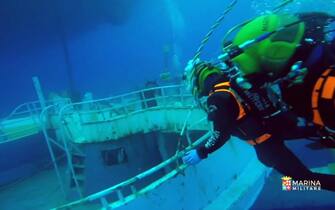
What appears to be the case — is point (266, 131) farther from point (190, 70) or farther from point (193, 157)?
point (190, 70)

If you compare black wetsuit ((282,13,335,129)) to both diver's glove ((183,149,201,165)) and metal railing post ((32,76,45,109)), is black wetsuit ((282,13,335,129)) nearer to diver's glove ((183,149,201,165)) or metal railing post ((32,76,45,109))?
diver's glove ((183,149,201,165))

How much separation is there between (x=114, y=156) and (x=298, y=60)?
915 cm

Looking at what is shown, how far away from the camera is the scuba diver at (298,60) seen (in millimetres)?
2514

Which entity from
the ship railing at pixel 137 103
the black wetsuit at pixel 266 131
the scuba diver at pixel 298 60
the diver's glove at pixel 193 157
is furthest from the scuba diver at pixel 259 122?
the ship railing at pixel 137 103

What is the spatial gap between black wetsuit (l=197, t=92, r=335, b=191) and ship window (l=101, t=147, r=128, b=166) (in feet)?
27.2

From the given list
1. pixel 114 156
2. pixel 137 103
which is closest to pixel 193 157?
pixel 114 156

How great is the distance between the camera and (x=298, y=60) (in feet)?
8.83

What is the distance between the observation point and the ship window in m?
11.0

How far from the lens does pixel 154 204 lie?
6473 millimetres

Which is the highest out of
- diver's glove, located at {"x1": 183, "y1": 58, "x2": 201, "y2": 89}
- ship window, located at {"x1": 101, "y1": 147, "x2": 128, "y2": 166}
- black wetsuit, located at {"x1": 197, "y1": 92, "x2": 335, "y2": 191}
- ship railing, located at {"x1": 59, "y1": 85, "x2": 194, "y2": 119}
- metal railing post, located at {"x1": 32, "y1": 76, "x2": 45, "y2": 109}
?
diver's glove, located at {"x1": 183, "y1": 58, "x2": 201, "y2": 89}

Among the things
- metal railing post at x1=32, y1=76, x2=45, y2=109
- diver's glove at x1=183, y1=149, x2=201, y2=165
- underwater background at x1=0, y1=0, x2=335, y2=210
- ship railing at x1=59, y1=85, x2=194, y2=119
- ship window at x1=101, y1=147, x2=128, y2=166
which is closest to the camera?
diver's glove at x1=183, y1=149, x2=201, y2=165

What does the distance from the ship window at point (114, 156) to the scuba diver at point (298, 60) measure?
28.5 feet

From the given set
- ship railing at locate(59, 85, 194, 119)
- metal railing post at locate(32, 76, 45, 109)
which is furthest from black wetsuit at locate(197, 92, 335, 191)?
metal railing post at locate(32, 76, 45, 109)

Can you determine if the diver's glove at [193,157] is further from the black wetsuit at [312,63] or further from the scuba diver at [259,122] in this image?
the black wetsuit at [312,63]
